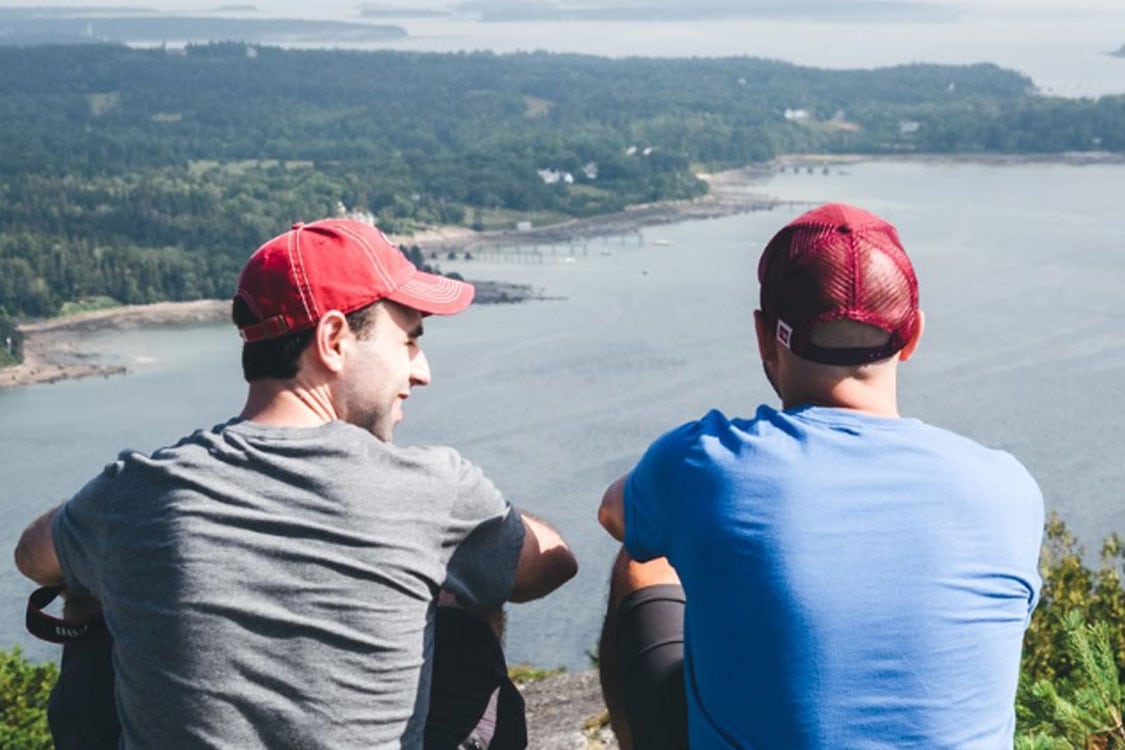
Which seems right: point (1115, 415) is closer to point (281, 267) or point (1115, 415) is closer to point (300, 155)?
point (281, 267)

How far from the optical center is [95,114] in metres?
71.2

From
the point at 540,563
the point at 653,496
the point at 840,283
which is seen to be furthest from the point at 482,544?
the point at 840,283

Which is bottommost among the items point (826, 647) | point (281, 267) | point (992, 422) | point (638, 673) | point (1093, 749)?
point (992, 422)

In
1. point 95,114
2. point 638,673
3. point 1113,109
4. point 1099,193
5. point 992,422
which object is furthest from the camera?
point 95,114

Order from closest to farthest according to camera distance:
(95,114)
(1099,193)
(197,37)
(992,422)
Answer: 1. (992,422)
2. (1099,193)
3. (95,114)
4. (197,37)

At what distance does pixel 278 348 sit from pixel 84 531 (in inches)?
9.4

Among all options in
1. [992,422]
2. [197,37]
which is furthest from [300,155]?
[197,37]

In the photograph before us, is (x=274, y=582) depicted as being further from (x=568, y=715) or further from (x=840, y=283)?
(x=568, y=715)

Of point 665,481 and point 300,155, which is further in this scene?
point 300,155

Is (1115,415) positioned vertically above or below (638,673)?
below

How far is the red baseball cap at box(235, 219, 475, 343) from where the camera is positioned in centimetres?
137

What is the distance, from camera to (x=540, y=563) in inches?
56.6

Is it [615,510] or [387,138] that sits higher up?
[615,510]

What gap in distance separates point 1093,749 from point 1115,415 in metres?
21.5
